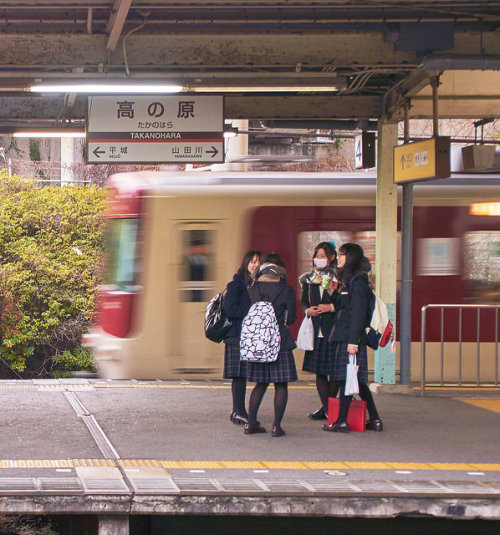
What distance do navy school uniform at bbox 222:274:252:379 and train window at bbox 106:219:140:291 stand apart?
3966 millimetres

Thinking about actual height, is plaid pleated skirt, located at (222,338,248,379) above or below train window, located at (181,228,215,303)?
below

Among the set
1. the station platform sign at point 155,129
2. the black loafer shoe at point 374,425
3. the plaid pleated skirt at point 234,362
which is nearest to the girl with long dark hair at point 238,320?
the plaid pleated skirt at point 234,362

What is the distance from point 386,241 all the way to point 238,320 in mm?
3174

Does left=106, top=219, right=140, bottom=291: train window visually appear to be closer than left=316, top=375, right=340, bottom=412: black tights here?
No

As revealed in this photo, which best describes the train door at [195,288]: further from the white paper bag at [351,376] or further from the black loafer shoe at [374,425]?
the white paper bag at [351,376]

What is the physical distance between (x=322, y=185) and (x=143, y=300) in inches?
111

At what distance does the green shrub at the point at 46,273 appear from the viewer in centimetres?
1938

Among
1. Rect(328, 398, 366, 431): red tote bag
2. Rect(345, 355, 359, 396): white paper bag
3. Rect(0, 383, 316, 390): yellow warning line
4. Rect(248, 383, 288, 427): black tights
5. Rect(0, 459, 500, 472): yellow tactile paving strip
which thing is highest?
Rect(345, 355, 359, 396): white paper bag

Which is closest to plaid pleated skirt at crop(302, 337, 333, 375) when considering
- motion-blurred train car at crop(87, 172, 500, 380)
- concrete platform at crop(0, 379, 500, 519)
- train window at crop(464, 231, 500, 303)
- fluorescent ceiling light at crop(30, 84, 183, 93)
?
concrete platform at crop(0, 379, 500, 519)

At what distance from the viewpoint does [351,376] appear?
787 centimetres

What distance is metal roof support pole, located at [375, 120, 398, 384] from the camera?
419 inches

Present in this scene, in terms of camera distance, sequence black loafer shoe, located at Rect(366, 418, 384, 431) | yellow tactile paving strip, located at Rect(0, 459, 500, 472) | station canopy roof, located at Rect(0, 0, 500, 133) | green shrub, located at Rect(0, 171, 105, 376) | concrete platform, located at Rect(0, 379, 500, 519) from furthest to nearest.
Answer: green shrub, located at Rect(0, 171, 105, 376) < black loafer shoe, located at Rect(366, 418, 384, 431) < station canopy roof, located at Rect(0, 0, 500, 133) < yellow tactile paving strip, located at Rect(0, 459, 500, 472) < concrete platform, located at Rect(0, 379, 500, 519)

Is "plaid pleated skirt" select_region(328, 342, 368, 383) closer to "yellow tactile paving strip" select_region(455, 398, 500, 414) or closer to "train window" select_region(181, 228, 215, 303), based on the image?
"yellow tactile paving strip" select_region(455, 398, 500, 414)

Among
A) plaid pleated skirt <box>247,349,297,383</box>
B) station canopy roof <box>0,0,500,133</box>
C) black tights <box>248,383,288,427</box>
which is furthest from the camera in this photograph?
station canopy roof <box>0,0,500,133</box>
